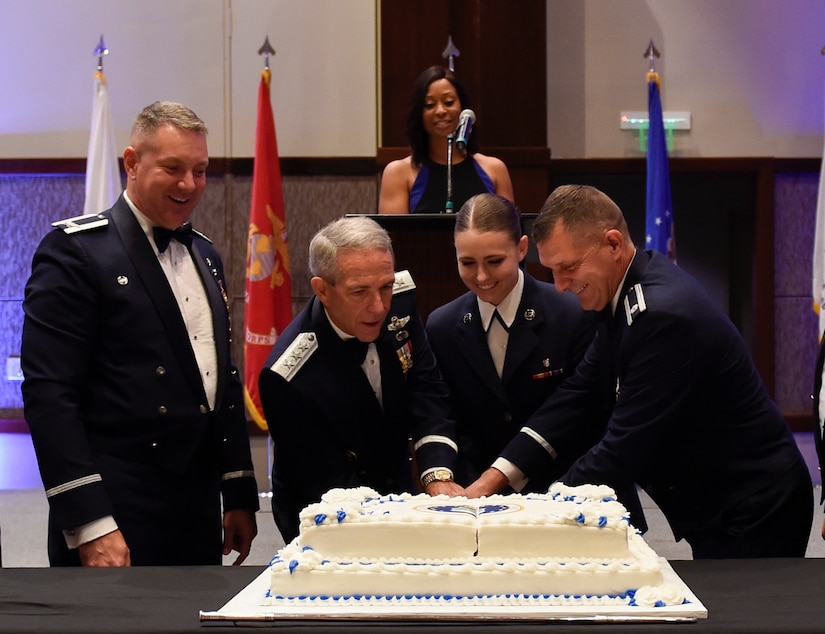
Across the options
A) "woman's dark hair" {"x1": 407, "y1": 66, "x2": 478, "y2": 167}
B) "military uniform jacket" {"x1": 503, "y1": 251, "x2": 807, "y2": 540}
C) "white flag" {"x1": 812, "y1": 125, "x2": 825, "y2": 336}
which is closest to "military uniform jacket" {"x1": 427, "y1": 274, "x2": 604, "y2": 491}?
"military uniform jacket" {"x1": 503, "y1": 251, "x2": 807, "y2": 540}

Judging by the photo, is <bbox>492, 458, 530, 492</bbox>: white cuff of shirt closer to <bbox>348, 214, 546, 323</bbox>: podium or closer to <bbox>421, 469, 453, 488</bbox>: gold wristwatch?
<bbox>421, 469, 453, 488</bbox>: gold wristwatch

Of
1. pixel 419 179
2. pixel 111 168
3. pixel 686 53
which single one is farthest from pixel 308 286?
pixel 686 53

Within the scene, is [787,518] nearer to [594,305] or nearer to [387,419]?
[594,305]

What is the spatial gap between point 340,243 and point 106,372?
62 cm

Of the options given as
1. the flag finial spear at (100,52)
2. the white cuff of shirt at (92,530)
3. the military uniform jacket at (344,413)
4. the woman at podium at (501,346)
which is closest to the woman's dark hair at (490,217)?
the woman at podium at (501,346)

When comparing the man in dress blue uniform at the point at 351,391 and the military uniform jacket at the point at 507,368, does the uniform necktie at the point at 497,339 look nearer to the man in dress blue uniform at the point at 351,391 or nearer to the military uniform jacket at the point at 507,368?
the military uniform jacket at the point at 507,368

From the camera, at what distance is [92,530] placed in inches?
81.9

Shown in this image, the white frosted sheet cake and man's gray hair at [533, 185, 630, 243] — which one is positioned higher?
man's gray hair at [533, 185, 630, 243]

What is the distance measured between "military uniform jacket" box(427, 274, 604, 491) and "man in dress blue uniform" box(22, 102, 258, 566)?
24.6 inches

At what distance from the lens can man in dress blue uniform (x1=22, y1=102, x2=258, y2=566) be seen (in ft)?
6.97

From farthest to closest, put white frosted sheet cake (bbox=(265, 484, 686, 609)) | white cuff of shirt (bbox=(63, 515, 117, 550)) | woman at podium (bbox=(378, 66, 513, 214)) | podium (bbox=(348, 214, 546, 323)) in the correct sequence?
1. woman at podium (bbox=(378, 66, 513, 214))
2. podium (bbox=(348, 214, 546, 323))
3. white cuff of shirt (bbox=(63, 515, 117, 550))
4. white frosted sheet cake (bbox=(265, 484, 686, 609))

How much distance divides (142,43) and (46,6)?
26.2 inches

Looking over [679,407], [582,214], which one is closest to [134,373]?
[582,214]

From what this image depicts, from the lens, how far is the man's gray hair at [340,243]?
7.82 feet
